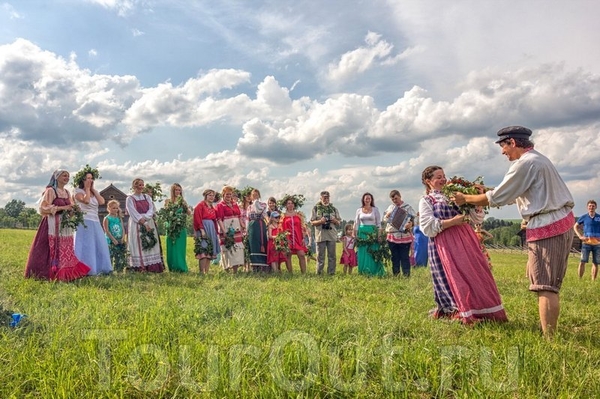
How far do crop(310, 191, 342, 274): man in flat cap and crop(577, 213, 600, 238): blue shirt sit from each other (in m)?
7.06

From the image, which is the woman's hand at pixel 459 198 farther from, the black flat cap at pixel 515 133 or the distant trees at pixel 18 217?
the distant trees at pixel 18 217

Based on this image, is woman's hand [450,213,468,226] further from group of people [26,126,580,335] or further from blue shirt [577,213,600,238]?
blue shirt [577,213,600,238]

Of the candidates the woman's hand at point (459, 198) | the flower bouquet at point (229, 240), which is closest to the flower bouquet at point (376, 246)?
the flower bouquet at point (229, 240)

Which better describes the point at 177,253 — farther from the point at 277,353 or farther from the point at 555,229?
the point at 555,229

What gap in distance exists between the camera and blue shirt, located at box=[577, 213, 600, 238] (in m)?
12.8

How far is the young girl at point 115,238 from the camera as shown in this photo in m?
12.0

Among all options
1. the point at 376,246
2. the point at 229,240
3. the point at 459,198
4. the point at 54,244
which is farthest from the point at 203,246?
the point at 459,198

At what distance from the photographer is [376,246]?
460 inches

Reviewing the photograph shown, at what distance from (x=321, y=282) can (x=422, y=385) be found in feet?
18.2

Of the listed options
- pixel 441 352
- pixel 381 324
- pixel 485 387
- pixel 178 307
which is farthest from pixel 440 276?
pixel 178 307

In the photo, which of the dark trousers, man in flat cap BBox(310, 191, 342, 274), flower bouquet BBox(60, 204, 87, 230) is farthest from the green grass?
man in flat cap BBox(310, 191, 342, 274)

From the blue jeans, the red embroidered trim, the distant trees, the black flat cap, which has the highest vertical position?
the distant trees

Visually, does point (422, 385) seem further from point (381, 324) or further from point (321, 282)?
point (321, 282)

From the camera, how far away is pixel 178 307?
5.46 metres
